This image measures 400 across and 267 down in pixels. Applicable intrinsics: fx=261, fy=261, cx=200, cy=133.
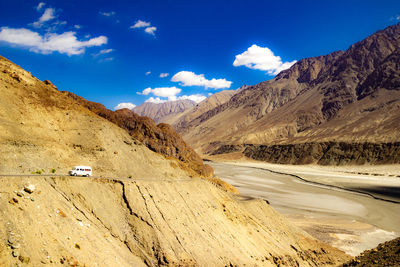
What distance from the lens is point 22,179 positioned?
38.0 feet

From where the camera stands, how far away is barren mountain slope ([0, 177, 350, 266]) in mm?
9702

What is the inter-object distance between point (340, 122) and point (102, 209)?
419 feet

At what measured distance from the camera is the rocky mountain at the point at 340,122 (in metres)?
89.2

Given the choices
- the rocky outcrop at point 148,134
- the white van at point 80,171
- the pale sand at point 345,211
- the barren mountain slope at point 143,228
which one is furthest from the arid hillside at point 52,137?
the rocky outcrop at point 148,134

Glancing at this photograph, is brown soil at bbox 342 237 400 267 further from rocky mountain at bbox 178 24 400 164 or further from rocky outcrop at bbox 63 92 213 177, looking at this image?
rocky mountain at bbox 178 24 400 164

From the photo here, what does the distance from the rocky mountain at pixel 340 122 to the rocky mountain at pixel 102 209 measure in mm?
76661

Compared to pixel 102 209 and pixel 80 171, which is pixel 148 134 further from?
pixel 102 209

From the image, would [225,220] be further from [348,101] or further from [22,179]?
[348,101]

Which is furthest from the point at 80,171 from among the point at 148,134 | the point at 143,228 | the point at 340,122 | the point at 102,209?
the point at 340,122

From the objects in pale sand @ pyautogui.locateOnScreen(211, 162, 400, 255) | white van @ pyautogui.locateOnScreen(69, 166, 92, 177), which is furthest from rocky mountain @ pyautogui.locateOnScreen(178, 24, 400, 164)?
white van @ pyautogui.locateOnScreen(69, 166, 92, 177)

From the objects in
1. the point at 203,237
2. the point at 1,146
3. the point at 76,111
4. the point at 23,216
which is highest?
the point at 76,111

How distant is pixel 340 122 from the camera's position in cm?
12000

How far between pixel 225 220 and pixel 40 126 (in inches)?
593

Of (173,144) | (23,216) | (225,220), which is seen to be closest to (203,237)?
(225,220)
